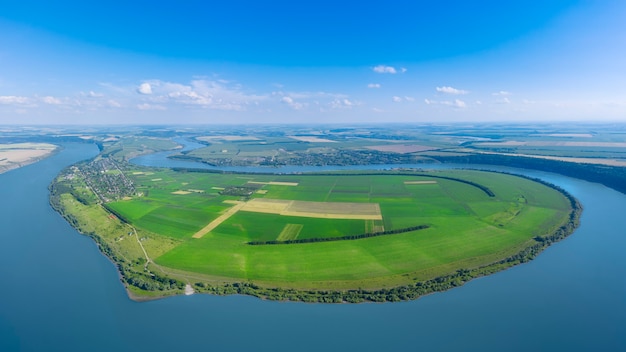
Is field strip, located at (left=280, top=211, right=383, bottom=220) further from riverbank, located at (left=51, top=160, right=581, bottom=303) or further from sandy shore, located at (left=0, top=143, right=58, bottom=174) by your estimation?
sandy shore, located at (left=0, top=143, right=58, bottom=174)

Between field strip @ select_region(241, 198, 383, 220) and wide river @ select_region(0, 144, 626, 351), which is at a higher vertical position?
field strip @ select_region(241, 198, 383, 220)

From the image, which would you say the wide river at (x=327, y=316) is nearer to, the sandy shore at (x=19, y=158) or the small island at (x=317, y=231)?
the small island at (x=317, y=231)

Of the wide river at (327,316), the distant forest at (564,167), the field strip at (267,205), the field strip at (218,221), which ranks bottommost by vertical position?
the wide river at (327,316)

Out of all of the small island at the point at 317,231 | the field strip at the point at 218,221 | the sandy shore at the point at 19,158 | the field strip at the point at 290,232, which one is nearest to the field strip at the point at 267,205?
the small island at the point at 317,231

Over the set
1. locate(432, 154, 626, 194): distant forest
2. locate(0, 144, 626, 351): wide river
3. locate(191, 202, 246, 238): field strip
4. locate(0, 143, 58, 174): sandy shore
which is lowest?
locate(0, 144, 626, 351): wide river

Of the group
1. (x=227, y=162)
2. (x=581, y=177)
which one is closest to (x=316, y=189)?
(x=227, y=162)

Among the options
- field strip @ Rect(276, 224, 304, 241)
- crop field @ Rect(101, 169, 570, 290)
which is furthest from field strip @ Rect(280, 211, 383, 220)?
field strip @ Rect(276, 224, 304, 241)

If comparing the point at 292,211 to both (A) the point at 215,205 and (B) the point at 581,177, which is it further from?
(B) the point at 581,177

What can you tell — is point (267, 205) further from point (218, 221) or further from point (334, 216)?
point (334, 216)
